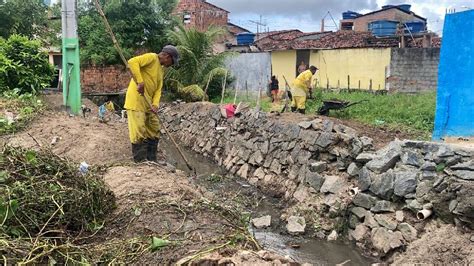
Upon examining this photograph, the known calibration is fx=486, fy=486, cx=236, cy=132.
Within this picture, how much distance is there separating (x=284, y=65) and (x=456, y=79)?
12877 millimetres

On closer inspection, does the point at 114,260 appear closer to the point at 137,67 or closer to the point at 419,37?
the point at 137,67

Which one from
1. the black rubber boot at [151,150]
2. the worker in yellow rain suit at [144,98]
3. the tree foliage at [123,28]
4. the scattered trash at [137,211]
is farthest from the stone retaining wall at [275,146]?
the tree foliage at [123,28]

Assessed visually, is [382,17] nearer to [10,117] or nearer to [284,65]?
[284,65]

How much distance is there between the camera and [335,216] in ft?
24.4

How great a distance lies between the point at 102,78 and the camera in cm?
2055

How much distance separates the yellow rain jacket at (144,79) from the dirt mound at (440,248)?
12.7 ft

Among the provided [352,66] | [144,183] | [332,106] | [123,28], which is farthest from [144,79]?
[123,28]

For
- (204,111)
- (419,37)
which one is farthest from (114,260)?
(419,37)

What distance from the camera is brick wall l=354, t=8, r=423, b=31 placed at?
2861cm

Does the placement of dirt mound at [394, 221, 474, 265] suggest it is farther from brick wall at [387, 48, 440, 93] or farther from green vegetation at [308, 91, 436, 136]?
brick wall at [387, 48, 440, 93]

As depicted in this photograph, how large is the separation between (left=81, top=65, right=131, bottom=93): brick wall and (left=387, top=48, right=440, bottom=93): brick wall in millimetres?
10721

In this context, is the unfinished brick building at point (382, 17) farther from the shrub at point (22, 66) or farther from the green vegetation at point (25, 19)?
the shrub at point (22, 66)

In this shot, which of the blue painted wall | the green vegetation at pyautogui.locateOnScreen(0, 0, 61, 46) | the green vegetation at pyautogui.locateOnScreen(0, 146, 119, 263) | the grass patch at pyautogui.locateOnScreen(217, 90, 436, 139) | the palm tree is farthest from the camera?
the green vegetation at pyautogui.locateOnScreen(0, 0, 61, 46)

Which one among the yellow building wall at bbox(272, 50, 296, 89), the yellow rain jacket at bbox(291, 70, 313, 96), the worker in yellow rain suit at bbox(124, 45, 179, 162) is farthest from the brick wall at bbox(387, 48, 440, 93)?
the worker in yellow rain suit at bbox(124, 45, 179, 162)
